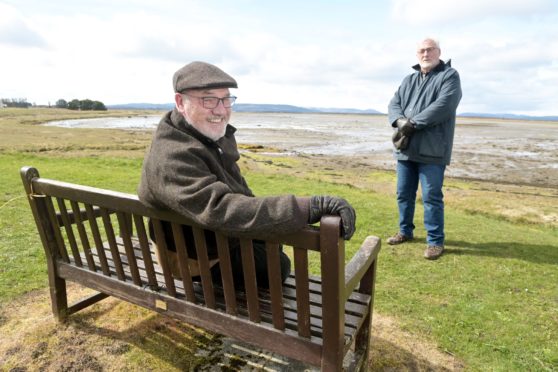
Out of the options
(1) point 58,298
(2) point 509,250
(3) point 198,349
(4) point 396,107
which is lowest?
A: (2) point 509,250

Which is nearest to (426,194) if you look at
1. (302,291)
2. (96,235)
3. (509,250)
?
(509,250)

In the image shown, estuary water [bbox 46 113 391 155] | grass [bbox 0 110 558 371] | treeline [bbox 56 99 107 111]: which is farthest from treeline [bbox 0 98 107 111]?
grass [bbox 0 110 558 371]

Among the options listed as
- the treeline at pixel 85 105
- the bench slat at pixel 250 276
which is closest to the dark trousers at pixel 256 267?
the bench slat at pixel 250 276

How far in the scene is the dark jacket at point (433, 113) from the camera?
4.90 metres

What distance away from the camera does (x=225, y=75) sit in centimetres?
252

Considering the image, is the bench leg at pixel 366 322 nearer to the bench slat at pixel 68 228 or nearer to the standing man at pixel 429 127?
the bench slat at pixel 68 228

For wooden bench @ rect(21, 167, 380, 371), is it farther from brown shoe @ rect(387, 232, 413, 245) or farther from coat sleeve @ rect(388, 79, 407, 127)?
coat sleeve @ rect(388, 79, 407, 127)

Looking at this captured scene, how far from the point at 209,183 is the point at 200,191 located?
0.07 meters

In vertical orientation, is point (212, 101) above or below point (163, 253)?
above

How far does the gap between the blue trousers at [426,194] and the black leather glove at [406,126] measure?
48cm

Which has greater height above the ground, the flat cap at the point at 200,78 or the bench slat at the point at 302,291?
the flat cap at the point at 200,78

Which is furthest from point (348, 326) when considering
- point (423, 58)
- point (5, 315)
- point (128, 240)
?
point (423, 58)

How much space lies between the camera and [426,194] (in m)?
5.18

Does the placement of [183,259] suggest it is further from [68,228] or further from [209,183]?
[68,228]
